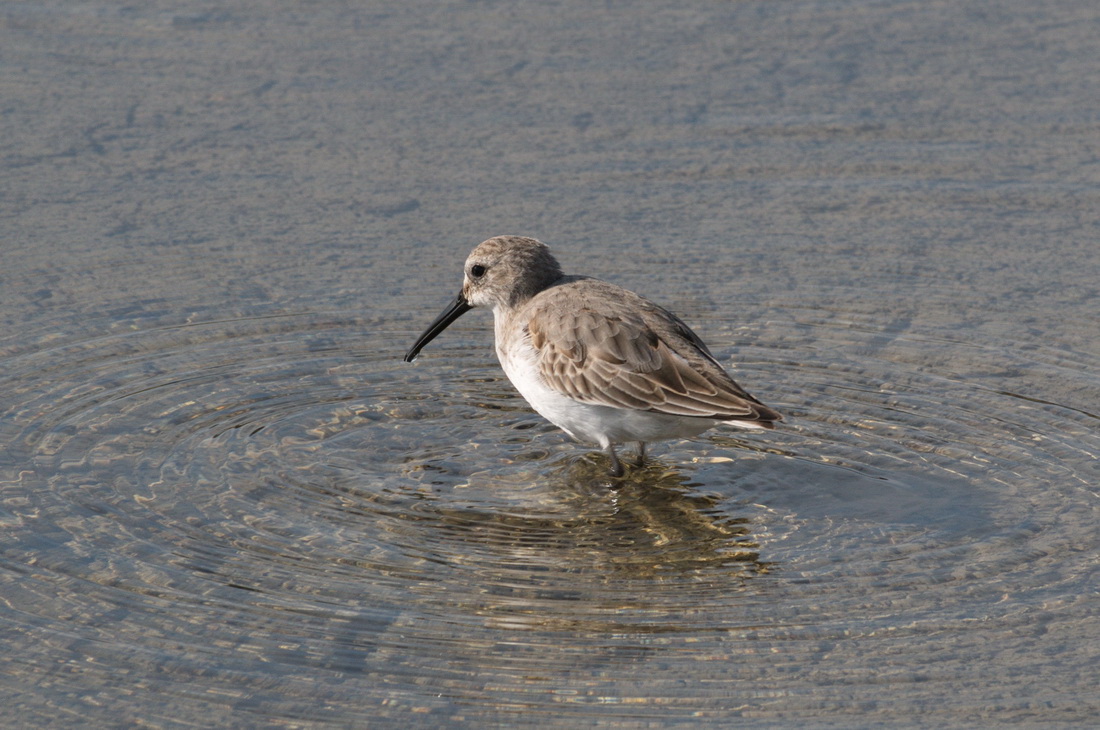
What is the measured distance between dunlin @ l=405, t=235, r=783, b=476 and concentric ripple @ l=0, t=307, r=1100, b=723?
0.40m

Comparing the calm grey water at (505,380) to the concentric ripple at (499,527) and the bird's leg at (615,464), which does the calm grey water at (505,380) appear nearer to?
the concentric ripple at (499,527)

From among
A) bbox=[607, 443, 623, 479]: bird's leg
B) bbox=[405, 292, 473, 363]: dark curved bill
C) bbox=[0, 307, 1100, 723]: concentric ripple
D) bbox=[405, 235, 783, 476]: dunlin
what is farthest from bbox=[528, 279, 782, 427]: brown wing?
bbox=[405, 292, 473, 363]: dark curved bill

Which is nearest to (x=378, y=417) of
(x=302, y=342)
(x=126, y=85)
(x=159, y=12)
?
(x=302, y=342)

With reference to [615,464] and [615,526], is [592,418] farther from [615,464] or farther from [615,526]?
[615,526]

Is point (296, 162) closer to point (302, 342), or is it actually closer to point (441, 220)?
point (441, 220)

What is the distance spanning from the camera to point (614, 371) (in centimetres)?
861

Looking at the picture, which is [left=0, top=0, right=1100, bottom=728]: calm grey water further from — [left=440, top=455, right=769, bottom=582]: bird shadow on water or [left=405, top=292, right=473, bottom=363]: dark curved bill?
[left=405, top=292, right=473, bottom=363]: dark curved bill

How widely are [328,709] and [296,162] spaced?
663 cm

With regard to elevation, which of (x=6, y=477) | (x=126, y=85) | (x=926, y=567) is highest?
(x=126, y=85)

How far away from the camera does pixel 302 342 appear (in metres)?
10.0

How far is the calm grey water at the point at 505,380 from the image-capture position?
6.73 metres

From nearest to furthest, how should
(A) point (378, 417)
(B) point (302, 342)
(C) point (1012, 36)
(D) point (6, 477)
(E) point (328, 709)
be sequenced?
(E) point (328, 709)
(D) point (6, 477)
(A) point (378, 417)
(B) point (302, 342)
(C) point (1012, 36)

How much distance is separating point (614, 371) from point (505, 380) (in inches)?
60.0

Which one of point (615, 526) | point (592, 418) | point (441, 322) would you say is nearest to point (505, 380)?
point (441, 322)
